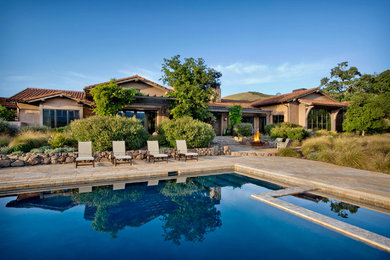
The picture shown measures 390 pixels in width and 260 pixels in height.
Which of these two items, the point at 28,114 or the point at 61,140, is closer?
the point at 61,140

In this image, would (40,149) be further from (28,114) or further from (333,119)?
(333,119)

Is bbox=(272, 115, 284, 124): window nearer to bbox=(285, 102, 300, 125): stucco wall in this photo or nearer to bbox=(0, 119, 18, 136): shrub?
bbox=(285, 102, 300, 125): stucco wall

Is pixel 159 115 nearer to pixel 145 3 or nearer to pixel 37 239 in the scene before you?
pixel 145 3

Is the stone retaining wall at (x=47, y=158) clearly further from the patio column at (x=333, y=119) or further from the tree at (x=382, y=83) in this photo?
the tree at (x=382, y=83)

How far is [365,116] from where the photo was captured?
18.0 meters

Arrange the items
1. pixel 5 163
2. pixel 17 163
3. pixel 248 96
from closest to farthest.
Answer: pixel 5 163 → pixel 17 163 → pixel 248 96

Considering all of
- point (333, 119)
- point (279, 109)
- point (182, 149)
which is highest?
point (279, 109)

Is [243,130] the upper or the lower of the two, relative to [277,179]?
upper

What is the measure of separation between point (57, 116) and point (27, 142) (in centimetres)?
599

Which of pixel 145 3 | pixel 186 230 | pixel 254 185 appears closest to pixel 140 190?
pixel 186 230

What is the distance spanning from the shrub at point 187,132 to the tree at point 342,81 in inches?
1339

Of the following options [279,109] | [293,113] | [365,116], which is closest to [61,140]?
[279,109]

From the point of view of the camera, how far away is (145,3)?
13.4 m

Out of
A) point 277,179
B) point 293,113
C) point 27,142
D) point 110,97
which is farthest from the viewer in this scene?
point 293,113
